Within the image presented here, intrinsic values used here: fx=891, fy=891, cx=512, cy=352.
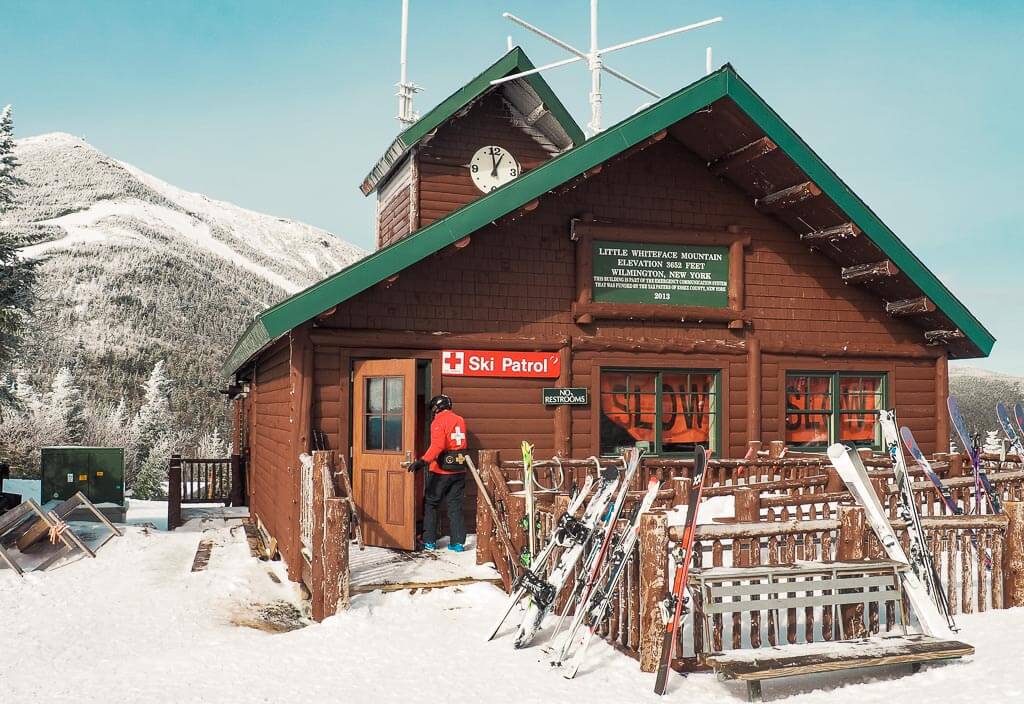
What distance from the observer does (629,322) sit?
1265cm

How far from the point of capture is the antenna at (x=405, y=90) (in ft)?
65.3

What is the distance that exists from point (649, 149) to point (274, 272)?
113938 mm

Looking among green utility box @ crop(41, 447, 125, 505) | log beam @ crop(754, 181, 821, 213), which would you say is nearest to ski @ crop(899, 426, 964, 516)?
log beam @ crop(754, 181, 821, 213)

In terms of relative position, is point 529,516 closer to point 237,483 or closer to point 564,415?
point 564,415

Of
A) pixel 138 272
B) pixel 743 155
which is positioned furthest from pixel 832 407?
pixel 138 272

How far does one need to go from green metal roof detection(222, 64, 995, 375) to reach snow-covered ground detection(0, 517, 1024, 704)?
307cm

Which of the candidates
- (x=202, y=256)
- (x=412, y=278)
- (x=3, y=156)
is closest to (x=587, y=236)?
(x=412, y=278)

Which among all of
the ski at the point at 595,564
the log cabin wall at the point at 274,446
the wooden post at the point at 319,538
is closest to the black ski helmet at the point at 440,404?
the log cabin wall at the point at 274,446

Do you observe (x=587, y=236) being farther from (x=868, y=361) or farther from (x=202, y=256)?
(x=202, y=256)

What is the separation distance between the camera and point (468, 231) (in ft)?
35.2

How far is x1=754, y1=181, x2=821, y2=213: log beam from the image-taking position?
12352 millimetres

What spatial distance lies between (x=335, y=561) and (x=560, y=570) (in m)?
2.12

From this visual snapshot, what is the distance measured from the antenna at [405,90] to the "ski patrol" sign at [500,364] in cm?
975

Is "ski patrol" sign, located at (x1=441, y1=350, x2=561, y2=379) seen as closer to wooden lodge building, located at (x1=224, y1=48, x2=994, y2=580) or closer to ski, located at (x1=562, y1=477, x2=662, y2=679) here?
wooden lodge building, located at (x1=224, y1=48, x2=994, y2=580)
